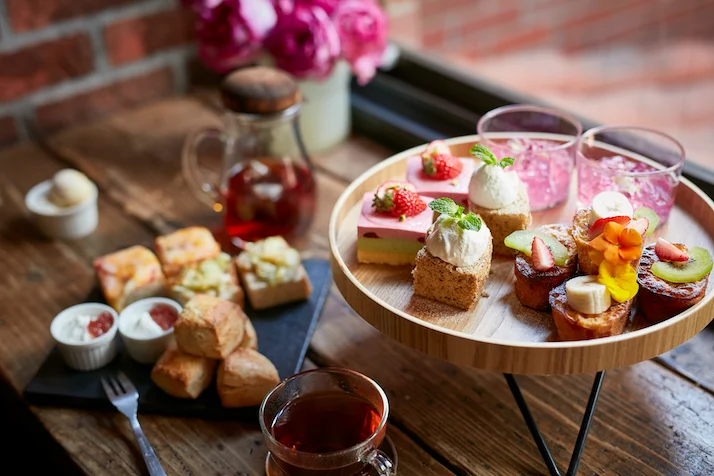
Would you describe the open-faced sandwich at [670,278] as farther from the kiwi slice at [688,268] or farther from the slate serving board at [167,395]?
the slate serving board at [167,395]

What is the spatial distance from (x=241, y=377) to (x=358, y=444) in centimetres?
23

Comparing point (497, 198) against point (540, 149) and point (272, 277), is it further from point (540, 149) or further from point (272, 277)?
point (272, 277)

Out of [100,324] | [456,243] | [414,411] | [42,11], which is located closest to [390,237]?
[456,243]

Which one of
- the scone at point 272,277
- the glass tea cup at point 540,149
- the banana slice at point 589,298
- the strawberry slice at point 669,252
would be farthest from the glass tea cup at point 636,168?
the scone at point 272,277

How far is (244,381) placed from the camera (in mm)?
1052

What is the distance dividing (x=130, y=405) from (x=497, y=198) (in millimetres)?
567

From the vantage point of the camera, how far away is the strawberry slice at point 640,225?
966 millimetres

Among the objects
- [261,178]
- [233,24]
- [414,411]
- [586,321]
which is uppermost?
[233,24]

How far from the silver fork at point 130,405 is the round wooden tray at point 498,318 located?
1.03 feet

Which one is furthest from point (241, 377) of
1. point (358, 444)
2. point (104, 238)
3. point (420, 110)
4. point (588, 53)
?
point (588, 53)

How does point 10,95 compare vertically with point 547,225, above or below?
below

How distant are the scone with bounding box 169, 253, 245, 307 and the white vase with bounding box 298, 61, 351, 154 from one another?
1.57 ft

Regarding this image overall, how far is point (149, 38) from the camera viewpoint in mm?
1831

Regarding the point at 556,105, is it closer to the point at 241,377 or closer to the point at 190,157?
the point at 190,157
